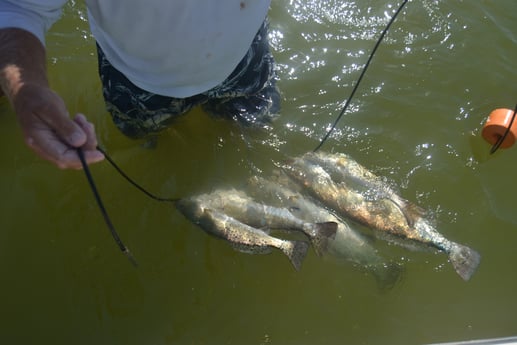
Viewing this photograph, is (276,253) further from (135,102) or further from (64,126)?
(64,126)

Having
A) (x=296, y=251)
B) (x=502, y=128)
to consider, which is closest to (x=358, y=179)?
(x=296, y=251)

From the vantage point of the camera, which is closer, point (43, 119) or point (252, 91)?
point (43, 119)

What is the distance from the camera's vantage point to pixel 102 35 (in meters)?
2.30

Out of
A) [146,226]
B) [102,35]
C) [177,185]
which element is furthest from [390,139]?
[102,35]

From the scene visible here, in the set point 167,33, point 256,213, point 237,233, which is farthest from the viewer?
point 256,213

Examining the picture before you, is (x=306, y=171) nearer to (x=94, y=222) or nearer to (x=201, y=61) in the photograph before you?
(x=201, y=61)

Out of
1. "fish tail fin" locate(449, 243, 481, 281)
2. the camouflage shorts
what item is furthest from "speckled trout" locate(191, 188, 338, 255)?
"fish tail fin" locate(449, 243, 481, 281)

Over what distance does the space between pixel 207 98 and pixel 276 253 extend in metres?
1.21

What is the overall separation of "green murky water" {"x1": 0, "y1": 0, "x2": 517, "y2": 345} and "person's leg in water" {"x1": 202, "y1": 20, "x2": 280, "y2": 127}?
A: 257 millimetres

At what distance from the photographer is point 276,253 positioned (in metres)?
3.19

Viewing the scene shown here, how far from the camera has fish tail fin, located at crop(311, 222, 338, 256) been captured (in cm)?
276

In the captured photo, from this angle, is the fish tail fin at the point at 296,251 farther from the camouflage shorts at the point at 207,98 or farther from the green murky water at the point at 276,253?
the camouflage shorts at the point at 207,98

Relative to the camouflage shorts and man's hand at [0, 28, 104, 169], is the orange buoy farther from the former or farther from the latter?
man's hand at [0, 28, 104, 169]

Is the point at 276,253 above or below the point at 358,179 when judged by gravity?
below
